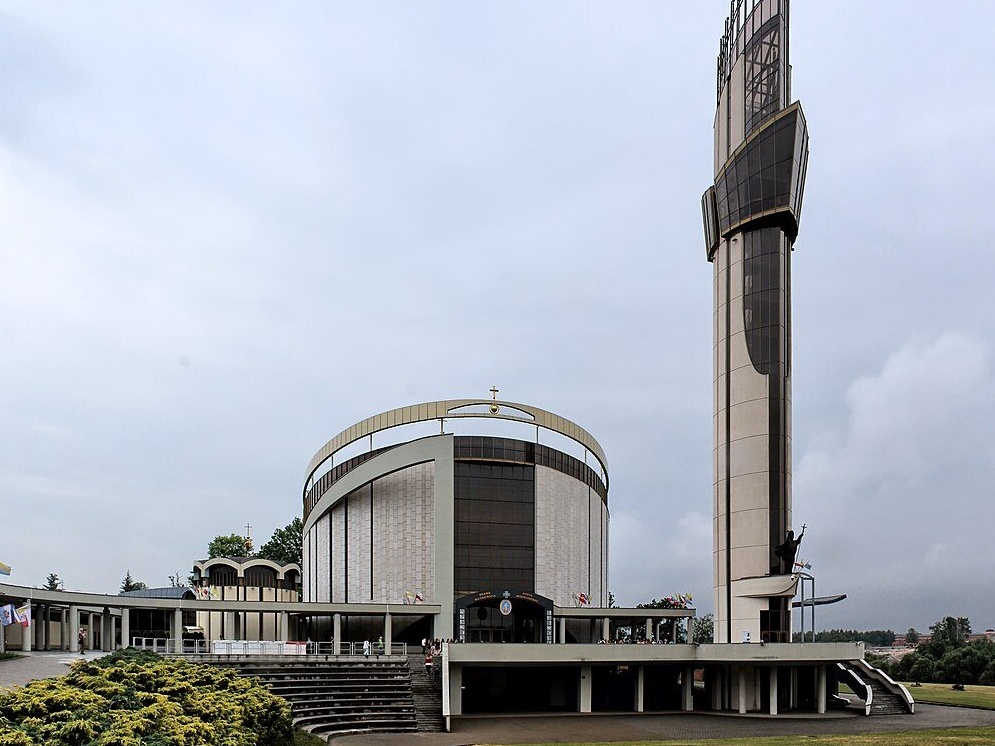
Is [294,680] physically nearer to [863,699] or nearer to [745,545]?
[745,545]

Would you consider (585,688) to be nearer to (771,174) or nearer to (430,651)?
(430,651)

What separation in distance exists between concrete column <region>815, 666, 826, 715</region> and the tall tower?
251 centimetres

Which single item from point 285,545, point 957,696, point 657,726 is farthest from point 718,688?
point 285,545

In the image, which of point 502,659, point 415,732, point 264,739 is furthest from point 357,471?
point 264,739

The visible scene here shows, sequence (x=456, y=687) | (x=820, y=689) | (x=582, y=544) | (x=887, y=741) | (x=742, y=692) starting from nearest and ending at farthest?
(x=887, y=741)
(x=456, y=687)
(x=742, y=692)
(x=820, y=689)
(x=582, y=544)

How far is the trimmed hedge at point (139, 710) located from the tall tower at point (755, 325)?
2473 cm

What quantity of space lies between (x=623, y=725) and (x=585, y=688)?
4.88 m

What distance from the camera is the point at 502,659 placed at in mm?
37938

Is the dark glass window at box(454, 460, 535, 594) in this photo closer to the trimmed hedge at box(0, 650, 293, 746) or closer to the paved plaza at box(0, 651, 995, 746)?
the paved plaza at box(0, 651, 995, 746)

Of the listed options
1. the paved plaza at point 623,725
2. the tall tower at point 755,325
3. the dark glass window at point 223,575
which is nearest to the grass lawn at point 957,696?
the paved plaza at point 623,725

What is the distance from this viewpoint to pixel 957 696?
1919 inches

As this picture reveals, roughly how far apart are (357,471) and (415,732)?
75.6 feet

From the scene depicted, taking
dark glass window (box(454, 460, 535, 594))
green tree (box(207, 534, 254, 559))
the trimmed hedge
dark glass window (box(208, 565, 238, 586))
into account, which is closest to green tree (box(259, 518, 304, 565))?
green tree (box(207, 534, 254, 559))

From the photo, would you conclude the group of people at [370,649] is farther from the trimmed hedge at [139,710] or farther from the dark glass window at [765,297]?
the dark glass window at [765,297]
